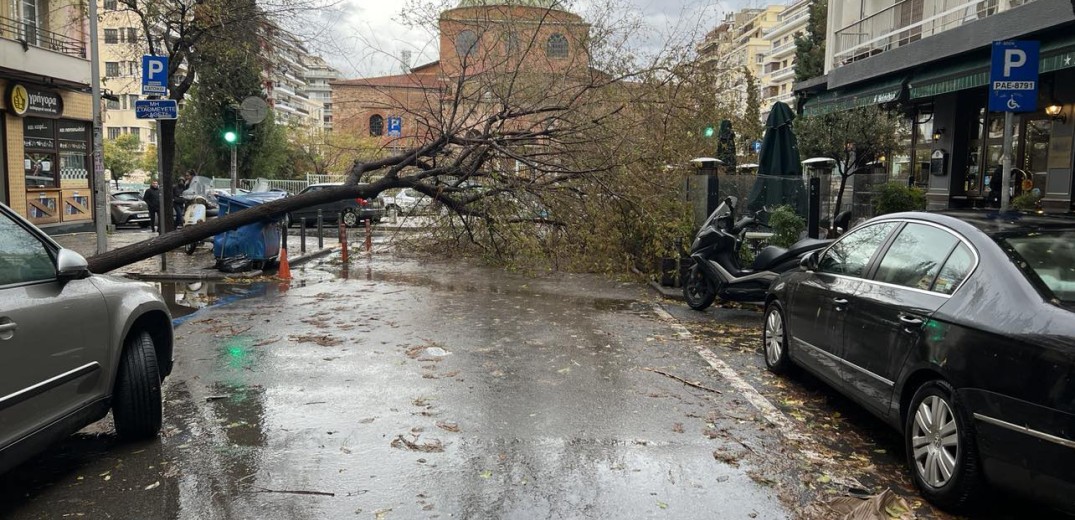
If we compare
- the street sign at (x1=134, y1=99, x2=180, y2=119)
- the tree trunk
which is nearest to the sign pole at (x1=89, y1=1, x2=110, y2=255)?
the street sign at (x1=134, y1=99, x2=180, y2=119)

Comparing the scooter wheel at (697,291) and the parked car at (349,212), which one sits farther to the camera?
the parked car at (349,212)

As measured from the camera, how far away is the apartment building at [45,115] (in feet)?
69.6

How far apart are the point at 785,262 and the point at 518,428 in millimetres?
5854

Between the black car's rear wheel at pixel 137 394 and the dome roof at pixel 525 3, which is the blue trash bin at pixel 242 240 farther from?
the black car's rear wheel at pixel 137 394

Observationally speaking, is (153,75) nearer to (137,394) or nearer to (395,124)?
(395,124)

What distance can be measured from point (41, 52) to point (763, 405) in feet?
75.2

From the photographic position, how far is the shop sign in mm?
21422

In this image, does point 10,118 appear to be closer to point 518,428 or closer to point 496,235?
point 496,235

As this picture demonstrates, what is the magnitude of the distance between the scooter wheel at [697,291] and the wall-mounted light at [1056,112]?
8912 millimetres

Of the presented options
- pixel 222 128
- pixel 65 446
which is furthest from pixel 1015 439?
pixel 222 128

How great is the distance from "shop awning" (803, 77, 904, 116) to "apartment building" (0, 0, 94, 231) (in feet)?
64.3

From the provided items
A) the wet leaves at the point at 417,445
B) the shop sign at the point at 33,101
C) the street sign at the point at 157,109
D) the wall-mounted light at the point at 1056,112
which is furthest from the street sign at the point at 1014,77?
the shop sign at the point at 33,101

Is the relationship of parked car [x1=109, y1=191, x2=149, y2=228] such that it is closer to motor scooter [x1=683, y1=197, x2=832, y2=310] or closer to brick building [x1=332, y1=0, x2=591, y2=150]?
brick building [x1=332, y1=0, x2=591, y2=150]

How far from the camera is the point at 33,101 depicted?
22.4 m
